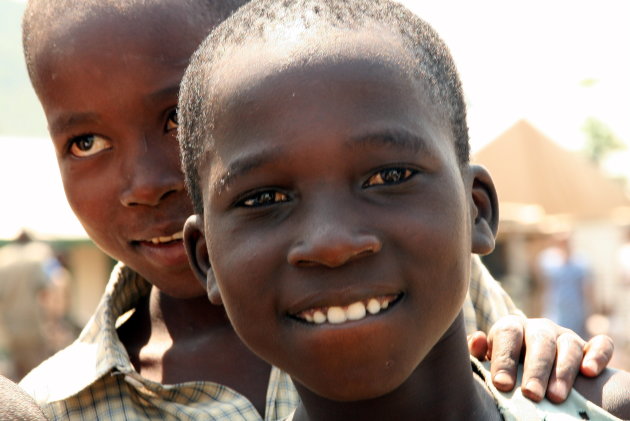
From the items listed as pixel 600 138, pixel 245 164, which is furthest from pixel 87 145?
pixel 600 138

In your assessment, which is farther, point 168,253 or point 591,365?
point 168,253

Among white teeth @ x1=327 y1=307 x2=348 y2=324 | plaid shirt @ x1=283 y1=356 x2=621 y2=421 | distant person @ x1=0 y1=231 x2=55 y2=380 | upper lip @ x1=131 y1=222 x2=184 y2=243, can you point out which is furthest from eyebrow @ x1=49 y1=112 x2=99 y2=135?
distant person @ x1=0 y1=231 x2=55 y2=380

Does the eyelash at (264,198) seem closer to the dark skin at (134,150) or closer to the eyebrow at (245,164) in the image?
the eyebrow at (245,164)

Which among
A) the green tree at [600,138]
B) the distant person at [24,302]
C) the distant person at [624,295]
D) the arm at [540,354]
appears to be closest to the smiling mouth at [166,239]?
the arm at [540,354]

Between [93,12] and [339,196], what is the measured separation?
3.58ft

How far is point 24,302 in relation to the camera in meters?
10.5

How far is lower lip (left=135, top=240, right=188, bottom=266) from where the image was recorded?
101 inches

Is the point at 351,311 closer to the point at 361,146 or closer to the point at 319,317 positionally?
the point at 319,317

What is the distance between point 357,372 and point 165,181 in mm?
854

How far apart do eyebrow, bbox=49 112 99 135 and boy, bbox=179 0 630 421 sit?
1.87ft

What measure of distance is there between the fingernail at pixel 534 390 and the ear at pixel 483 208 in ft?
1.07

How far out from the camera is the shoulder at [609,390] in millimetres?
2188

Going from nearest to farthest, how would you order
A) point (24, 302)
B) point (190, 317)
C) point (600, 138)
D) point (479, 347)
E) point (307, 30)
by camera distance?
point (307, 30) < point (479, 347) < point (190, 317) < point (24, 302) < point (600, 138)

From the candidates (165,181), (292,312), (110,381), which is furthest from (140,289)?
(292,312)
